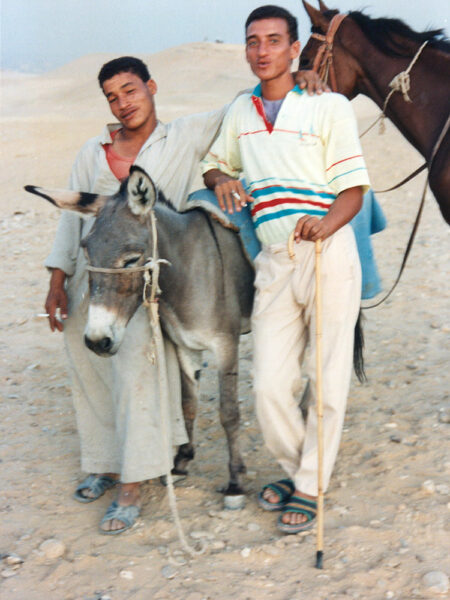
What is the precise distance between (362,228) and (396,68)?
1.15m

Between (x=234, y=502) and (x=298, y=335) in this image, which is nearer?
(x=298, y=335)

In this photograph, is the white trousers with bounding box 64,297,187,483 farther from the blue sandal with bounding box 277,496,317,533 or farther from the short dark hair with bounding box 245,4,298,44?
the short dark hair with bounding box 245,4,298,44

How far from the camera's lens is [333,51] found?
4418mm

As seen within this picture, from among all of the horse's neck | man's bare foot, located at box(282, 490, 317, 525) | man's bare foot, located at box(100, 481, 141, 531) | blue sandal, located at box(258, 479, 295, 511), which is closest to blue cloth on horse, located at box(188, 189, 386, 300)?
the horse's neck

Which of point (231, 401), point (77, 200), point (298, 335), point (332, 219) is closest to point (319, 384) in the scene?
point (298, 335)

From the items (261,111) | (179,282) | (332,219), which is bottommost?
(179,282)

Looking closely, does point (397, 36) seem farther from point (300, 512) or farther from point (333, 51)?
point (300, 512)

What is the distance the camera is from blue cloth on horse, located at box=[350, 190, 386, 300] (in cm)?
385

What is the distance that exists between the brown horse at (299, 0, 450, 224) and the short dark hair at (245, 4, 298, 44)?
101cm

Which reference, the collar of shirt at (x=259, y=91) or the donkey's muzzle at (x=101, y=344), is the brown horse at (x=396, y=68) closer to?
the collar of shirt at (x=259, y=91)

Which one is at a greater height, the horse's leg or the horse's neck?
the horse's neck

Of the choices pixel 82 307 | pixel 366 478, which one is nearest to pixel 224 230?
pixel 82 307

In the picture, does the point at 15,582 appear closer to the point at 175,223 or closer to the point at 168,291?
the point at 168,291

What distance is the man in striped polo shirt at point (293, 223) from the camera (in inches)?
127
